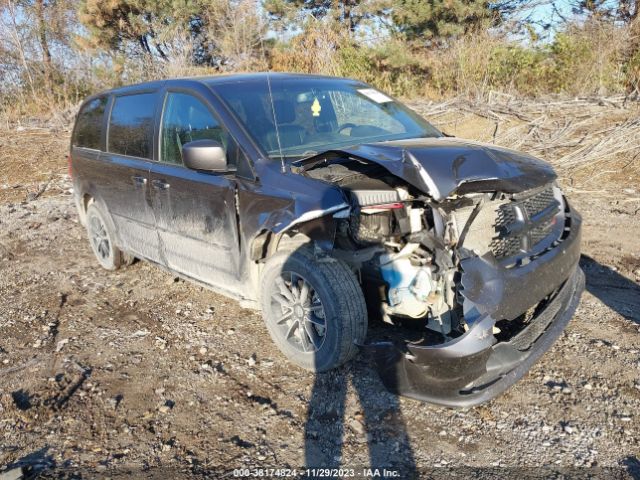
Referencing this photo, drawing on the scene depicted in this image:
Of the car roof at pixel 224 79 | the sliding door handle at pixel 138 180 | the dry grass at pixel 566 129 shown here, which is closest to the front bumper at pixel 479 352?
the car roof at pixel 224 79

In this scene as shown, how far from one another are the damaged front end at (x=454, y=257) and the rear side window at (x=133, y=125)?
5.84 ft

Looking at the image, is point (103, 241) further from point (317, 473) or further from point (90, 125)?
point (317, 473)

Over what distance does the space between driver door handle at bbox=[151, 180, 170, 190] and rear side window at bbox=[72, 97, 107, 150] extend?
4.20 feet

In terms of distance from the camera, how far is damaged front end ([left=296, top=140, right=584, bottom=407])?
2896 mm

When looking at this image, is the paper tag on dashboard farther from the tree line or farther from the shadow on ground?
the tree line

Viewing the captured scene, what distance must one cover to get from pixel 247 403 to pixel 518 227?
6.13ft

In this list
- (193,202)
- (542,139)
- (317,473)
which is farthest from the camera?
(542,139)

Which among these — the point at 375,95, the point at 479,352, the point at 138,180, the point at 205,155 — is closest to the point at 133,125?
the point at 138,180

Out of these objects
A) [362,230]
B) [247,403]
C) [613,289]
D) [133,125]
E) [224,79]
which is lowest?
[613,289]

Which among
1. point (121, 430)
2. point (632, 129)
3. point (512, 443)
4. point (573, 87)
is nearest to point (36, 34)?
point (573, 87)

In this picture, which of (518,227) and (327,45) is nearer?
(518,227)

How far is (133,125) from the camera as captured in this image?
4.82m

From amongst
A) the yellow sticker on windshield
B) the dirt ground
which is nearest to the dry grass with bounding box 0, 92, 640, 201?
the dirt ground

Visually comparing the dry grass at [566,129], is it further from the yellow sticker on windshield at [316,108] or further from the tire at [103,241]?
the tire at [103,241]
